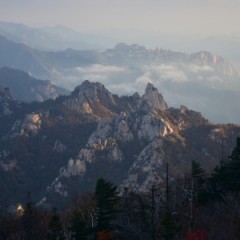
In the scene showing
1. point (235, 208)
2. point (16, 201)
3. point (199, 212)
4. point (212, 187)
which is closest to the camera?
point (235, 208)

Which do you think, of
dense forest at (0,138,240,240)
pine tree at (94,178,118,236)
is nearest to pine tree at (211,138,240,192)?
dense forest at (0,138,240,240)

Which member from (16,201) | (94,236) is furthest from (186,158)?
(94,236)

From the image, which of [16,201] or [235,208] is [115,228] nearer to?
[235,208]

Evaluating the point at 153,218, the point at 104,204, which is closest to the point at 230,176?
the point at 153,218

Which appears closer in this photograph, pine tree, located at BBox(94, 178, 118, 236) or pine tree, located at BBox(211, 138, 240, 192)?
pine tree, located at BBox(94, 178, 118, 236)

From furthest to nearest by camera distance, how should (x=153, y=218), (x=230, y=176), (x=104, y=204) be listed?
(x=153, y=218) → (x=230, y=176) → (x=104, y=204)

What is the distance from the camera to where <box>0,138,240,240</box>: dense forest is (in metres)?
62.2

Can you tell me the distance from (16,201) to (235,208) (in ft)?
481

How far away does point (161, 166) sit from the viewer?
188 metres

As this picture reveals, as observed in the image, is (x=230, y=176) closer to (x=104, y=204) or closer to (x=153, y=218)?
(x=153, y=218)

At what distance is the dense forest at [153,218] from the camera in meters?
62.2

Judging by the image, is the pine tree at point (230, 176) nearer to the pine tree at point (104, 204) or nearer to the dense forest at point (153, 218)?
the dense forest at point (153, 218)

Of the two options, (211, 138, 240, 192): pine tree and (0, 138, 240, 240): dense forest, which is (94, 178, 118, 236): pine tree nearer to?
(0, 138, 240, 240): dense forest

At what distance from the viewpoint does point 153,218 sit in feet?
237
